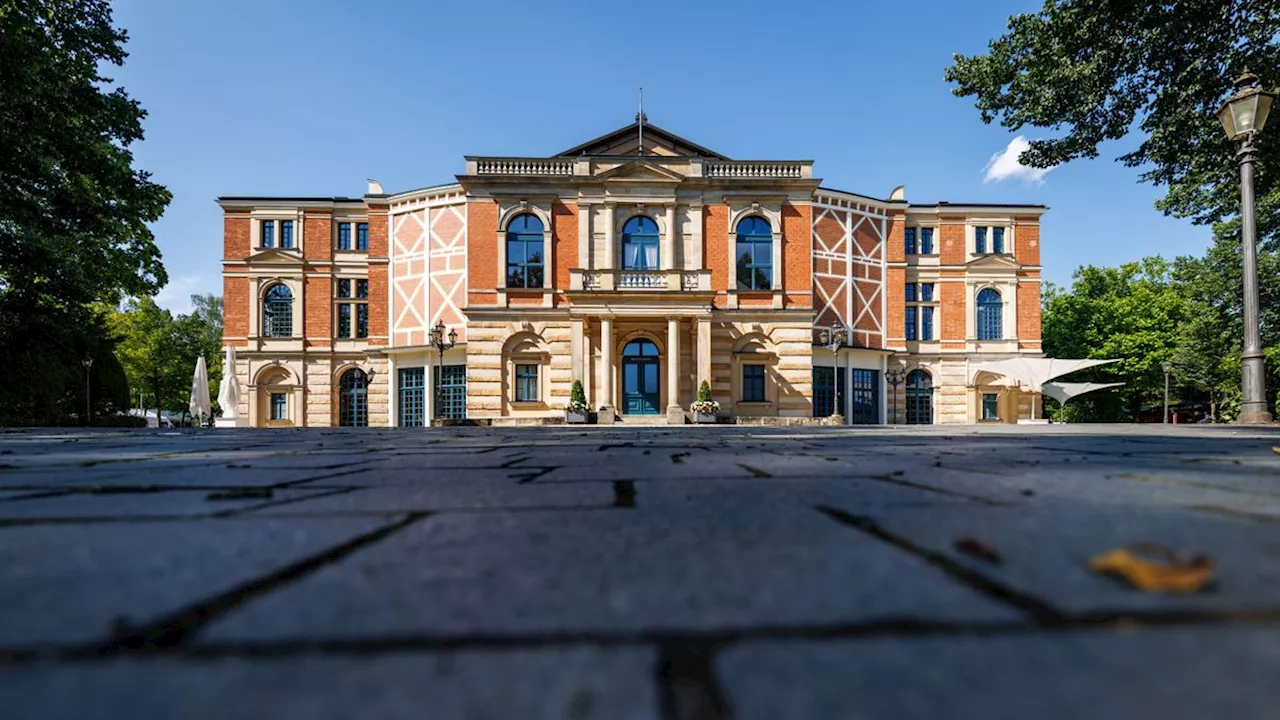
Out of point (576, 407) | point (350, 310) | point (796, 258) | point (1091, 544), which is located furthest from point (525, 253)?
point (1091, 544)

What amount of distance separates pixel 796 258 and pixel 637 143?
27.4 feet

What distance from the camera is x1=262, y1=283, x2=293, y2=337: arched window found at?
27.3 m

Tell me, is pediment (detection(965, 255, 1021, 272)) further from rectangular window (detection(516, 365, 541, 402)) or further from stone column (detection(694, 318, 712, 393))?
rectangular window (detection(516, 365, 541, 402))

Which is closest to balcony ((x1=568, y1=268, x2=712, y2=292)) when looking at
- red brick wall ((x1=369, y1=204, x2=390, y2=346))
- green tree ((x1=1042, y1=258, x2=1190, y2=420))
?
red brick wall ((x1=369, y1=204, x2=390, y2=346))

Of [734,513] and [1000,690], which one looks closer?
[1000,690]

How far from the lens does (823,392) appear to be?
25641 mm

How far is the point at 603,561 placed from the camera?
3.77 feet

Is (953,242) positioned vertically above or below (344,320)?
above

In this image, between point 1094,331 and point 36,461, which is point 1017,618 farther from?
point 1094,331

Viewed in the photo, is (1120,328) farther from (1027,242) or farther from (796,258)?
(796,258)

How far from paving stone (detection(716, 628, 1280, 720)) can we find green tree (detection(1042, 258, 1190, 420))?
1622 inches

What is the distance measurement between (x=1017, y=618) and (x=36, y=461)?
5.56 meters

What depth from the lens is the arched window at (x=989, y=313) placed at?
93.1 feet

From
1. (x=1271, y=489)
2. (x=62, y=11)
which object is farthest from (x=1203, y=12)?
(x=62, y=11)
